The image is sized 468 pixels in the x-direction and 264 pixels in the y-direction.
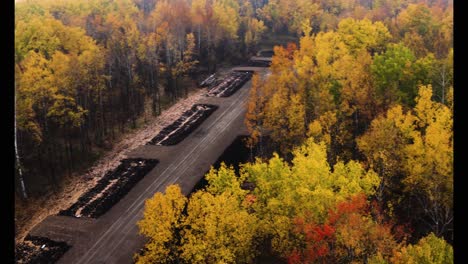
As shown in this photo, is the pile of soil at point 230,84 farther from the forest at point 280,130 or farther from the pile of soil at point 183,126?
the pile of soil at point 183,126

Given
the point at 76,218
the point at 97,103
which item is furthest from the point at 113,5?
the point at 76,218

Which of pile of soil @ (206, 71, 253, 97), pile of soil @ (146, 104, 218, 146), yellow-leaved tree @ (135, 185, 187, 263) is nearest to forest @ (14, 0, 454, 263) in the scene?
yellow-leaved tree @ (135, 185, 187, 263)

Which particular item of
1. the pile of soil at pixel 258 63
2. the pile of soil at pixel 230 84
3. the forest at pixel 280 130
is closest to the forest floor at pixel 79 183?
the forest at pixel 280 130

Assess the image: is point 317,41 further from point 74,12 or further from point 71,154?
point 74,12

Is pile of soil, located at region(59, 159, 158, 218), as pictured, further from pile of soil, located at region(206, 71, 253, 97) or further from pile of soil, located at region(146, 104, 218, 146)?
pile of soil, located at region(206, 71, 253, 97)

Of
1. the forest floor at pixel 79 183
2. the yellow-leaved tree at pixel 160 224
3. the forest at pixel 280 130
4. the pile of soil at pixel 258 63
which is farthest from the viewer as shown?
the pile of soil at pixel 258 63
